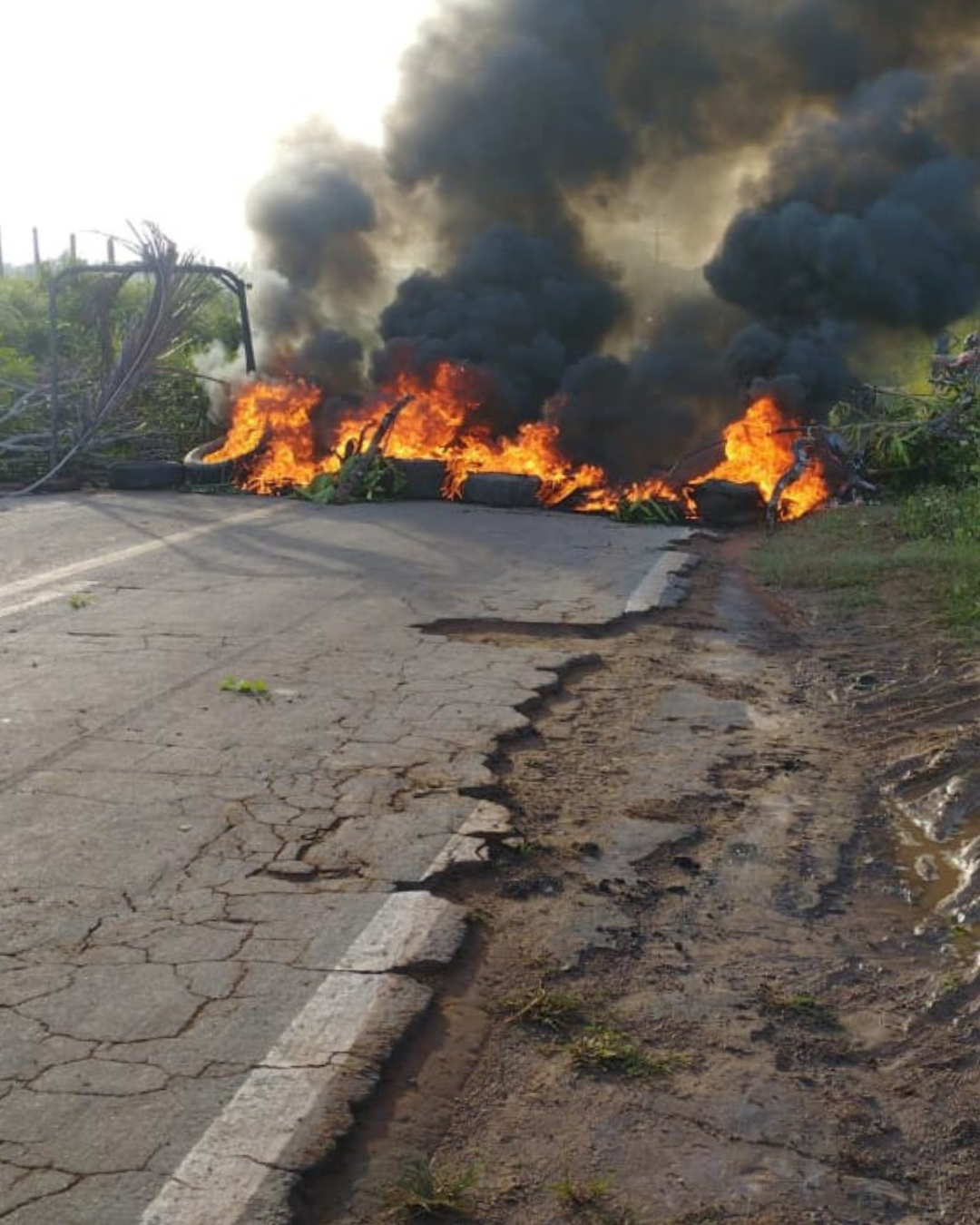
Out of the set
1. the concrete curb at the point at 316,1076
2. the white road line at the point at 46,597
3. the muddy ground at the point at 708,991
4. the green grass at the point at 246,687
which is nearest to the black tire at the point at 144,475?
the white road line at the point at 46,597

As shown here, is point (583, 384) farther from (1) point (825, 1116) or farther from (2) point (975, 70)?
(1) point (825, 1116)

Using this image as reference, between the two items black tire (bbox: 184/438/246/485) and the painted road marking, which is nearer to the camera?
the painted road marking

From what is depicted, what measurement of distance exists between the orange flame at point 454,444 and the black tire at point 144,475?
0.81 meters

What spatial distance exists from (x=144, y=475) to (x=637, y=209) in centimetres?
1039

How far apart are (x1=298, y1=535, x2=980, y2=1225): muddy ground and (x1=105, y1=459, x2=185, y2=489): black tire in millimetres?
10742

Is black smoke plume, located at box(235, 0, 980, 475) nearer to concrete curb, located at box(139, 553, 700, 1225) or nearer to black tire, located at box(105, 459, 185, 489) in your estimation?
black tire, located at box(105, 459, 185, 489)

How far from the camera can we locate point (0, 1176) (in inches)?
116

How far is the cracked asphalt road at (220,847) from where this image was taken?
315cm

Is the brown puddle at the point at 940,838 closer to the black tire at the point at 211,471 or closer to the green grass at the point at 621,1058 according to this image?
the green grass at the point at 621,1058

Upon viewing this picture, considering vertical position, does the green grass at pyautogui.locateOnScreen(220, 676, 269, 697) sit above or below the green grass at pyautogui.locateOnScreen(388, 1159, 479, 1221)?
above

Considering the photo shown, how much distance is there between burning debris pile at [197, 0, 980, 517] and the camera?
60.0 ft

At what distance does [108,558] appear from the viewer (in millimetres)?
11242

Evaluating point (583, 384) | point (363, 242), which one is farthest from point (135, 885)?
point (363, 242)

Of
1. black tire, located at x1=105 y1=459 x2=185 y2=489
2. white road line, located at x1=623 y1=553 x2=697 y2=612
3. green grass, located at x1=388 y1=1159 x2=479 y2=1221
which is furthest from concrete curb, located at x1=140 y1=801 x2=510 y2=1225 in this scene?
black tire, located at x1=105 y1=459 x2=185 y2=489
